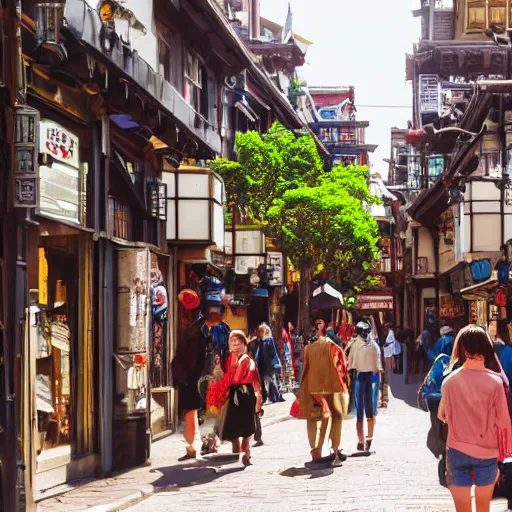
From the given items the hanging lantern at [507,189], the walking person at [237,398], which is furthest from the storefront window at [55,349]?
the hanging lantern at [507,189]

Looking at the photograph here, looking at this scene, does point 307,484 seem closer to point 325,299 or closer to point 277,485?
point 277,485

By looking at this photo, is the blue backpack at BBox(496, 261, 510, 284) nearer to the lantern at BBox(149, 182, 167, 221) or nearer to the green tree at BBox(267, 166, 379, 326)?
the green tree at BBox(267, 166, 379, 326)

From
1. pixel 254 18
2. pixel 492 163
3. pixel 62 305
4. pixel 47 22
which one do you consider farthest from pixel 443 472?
pixel 254 18

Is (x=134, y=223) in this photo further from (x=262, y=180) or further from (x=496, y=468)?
(x=262, y=180)

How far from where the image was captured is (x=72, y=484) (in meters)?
14.3

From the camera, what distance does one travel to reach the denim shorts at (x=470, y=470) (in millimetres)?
9008

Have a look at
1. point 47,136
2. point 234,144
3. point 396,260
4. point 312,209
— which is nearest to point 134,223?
point 47,136

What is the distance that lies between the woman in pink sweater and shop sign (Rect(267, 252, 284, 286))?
29748mm

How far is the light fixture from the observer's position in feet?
36.9

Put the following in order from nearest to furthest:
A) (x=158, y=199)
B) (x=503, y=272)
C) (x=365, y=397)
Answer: (x=365, y=397) → (x=158, y=199) → (x=503, y=272)

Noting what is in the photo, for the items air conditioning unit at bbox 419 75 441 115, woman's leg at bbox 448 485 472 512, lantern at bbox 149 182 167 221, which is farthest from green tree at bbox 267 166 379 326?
woman's leg at bbox 448 485 472 512

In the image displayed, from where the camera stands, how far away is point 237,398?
52.0ft

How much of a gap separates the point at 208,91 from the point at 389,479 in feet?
48.8

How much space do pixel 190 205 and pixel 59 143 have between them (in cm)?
839
